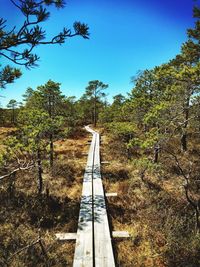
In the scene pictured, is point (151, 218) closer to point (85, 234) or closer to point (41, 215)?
point (85, 234)

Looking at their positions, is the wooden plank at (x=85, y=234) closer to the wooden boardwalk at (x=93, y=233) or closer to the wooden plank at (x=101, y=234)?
the wooden boardwalk at (x=93, y=233)

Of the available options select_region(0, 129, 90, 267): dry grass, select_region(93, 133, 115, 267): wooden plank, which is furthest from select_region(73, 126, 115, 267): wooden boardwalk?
select_region(0, 129, 90, 267): dry grass

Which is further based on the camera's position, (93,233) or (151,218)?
(151,218)

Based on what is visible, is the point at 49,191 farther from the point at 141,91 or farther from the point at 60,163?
the point at 141,91

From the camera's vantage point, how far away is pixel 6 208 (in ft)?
38.3

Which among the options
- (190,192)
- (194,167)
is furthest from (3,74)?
(194,167)

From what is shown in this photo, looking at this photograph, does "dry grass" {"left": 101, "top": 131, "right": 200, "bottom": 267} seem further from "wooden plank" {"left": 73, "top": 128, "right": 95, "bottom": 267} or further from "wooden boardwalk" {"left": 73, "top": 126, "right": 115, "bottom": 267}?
"wooden plank" {"left": 73, "top": 128, "right": 95, "bottom": 267}

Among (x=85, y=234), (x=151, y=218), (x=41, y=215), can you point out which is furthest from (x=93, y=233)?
(x=41, y=215)

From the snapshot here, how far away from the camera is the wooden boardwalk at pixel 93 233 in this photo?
7.12 m

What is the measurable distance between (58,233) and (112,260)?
320cm

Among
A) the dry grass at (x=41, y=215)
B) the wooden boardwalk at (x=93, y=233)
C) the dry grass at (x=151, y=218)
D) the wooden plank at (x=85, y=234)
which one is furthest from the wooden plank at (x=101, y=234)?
the dry grass at (x=41, y=215)

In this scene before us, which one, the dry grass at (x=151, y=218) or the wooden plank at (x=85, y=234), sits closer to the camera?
the wooden plank at (x=85, y=234)

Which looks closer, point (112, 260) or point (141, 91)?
point (112, 260)

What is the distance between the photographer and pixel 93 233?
8.77 meters
